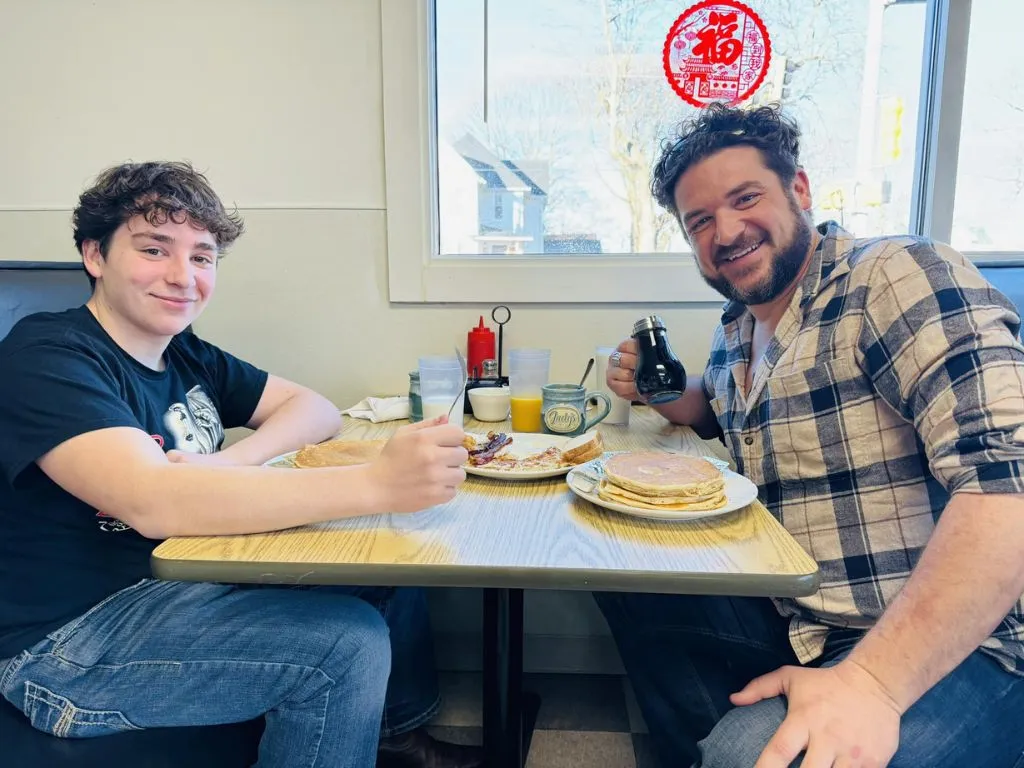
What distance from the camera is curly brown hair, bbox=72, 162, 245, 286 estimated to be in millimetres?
1116

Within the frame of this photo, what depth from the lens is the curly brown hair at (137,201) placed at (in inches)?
43.9

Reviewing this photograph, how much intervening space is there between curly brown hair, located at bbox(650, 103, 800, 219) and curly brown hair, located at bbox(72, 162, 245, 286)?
2.82 feet

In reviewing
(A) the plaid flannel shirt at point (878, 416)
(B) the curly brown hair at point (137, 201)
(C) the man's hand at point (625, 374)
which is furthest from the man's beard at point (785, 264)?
(B) the curly brown hair at point (137, 201)

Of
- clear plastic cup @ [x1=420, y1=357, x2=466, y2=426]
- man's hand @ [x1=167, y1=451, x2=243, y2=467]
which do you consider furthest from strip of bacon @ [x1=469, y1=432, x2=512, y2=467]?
man's hand @ [x1=167, y1=451, x2=243, y2=467]

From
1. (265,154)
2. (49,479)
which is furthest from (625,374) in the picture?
(265,154)

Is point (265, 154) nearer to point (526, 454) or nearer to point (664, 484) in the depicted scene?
point (526, 454)

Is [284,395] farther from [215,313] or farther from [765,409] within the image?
[765,409]

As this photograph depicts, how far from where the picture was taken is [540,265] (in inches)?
70.4

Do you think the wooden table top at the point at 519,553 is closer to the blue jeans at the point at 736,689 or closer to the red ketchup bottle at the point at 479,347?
the blue jeans at the point at 736,689

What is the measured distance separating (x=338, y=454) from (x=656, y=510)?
505mm

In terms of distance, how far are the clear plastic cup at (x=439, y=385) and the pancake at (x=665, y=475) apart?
383 mm

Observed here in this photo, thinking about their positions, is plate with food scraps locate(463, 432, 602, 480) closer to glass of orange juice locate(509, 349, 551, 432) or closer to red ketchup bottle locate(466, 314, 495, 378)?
glass of orange juice locate(509, 349, 551, 432)

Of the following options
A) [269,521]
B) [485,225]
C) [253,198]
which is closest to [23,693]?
[269,521]

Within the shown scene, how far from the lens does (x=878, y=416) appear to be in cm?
100
